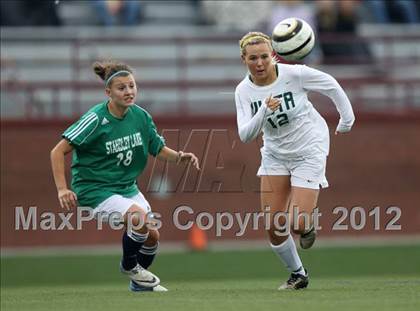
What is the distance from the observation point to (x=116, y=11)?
1931cm

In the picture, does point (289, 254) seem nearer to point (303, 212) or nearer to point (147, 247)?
point (303, 212)

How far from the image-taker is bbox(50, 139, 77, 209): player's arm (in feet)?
30.9

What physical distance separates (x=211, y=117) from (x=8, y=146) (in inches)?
124

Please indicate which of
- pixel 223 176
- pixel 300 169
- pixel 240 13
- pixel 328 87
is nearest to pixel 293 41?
pixel 328 87

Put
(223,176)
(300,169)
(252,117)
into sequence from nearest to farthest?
(252,117)
(300,169)
(223,176)

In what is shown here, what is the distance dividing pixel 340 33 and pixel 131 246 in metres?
10.1

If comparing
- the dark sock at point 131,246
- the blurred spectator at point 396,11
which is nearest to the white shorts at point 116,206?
the dark sock at point 131,246

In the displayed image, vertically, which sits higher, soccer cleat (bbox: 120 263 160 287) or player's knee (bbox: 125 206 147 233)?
player's knee (bbox: 125 206 147 233)

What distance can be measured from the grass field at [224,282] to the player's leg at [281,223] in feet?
0.67

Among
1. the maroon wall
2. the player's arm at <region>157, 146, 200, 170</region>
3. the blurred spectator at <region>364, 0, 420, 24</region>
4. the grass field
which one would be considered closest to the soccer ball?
the player's arm at <region>157, 146, 200, 170</region>

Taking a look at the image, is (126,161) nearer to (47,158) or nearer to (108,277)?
(108,277)

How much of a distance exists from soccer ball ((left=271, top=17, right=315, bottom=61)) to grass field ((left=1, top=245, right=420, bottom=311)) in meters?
2.06

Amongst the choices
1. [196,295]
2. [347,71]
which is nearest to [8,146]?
[347,71]

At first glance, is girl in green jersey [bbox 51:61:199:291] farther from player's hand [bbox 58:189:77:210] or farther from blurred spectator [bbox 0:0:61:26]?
blurred spectator [bbox 0:0:61:26]
